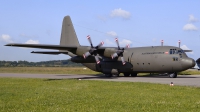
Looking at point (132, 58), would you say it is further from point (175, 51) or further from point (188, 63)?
point (188, 63)

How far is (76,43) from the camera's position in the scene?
39.5m

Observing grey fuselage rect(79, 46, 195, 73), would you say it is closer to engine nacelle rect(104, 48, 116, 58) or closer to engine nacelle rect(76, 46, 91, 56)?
engine nacelle rect(104, 48, 116, 58)

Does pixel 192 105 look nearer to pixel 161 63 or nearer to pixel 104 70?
pixel 161 63

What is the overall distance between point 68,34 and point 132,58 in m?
10.9

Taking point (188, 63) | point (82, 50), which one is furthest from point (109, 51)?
point (188, 63)

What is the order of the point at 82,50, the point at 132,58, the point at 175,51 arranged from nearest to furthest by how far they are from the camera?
the point at 175,51
the point at 82,50
the point at 132,58

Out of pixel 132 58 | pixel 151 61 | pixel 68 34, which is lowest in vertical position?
pixel 151 61

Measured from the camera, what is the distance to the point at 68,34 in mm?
40125

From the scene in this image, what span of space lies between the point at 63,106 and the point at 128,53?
78.3 feet

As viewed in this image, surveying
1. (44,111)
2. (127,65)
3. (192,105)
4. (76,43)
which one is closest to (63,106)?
(44,111)

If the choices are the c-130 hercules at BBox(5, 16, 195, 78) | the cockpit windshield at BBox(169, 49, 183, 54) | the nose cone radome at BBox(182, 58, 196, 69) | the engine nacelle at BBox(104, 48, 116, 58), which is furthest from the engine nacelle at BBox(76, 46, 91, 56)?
the nose cone radome at BBox(182, 58, 196, 69)

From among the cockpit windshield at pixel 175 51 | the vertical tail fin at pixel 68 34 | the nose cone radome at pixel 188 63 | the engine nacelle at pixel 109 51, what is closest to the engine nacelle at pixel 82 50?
the engine nacelle at pixel 109 51

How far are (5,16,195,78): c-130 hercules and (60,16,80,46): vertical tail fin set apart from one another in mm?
4546

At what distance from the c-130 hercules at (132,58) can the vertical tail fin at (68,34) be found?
4546 mm
